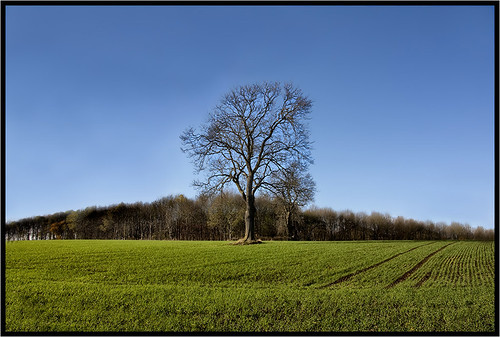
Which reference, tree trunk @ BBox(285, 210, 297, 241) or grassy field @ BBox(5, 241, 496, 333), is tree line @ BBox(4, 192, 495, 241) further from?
grassy field @ BBox(5, 241, 496, 333)

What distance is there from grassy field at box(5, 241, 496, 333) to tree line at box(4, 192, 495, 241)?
14.2m

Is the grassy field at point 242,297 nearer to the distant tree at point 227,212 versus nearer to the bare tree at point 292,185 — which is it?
the bare tree at point 292,185

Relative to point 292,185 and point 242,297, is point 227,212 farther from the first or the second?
point 242,297

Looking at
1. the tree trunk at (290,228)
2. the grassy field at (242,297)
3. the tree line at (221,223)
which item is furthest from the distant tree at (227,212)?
the grassy field at (242,297)

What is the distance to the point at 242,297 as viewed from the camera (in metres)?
7.89

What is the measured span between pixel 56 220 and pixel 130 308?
1122 inches

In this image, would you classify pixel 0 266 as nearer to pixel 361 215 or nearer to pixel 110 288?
pixel 110 288

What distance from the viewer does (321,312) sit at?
23.1 ft

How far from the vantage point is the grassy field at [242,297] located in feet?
22.0

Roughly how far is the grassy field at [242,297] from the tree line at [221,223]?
14.2m

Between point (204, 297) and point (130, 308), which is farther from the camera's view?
point (204, 297)

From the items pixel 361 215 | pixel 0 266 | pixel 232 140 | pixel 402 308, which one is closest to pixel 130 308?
pixel 0 266

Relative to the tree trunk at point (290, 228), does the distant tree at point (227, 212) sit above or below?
above

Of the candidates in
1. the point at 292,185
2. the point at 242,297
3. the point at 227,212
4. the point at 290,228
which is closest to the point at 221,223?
the point at 227,212
